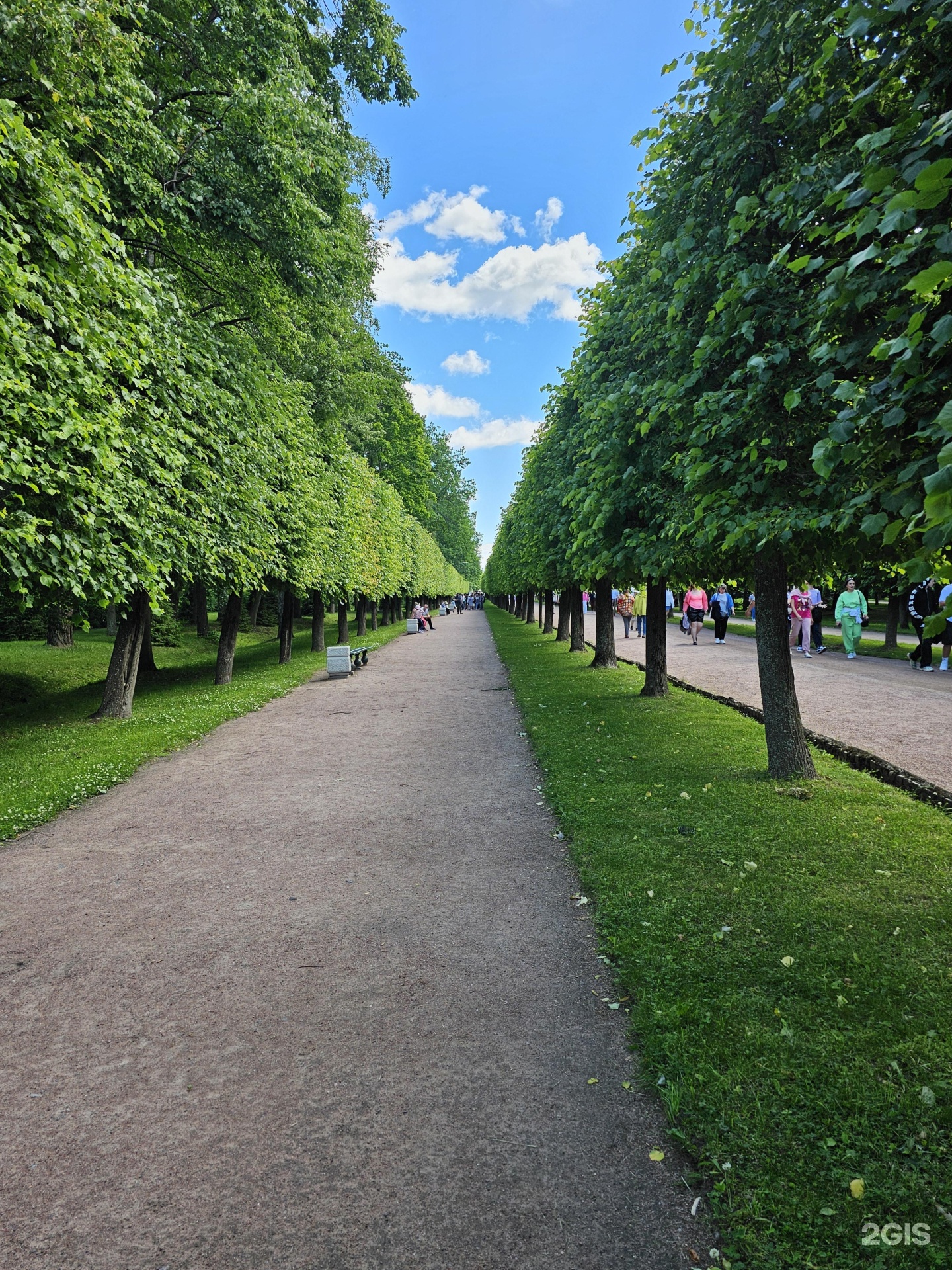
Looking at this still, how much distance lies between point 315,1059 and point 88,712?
12.3m

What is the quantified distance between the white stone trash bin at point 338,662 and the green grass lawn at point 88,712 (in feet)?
2.92

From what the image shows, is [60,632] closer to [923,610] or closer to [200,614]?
[200,614]

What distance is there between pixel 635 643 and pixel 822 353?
2503 centimetres

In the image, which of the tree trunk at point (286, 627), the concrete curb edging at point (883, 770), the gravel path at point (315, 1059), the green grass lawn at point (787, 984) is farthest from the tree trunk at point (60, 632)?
the concrete curb edging at point (883, 770)

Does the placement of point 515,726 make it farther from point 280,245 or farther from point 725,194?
point 280,245

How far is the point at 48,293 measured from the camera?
7.24m

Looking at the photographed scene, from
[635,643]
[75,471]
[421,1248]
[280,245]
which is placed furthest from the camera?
[635,643]

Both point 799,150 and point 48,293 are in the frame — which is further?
point 48,293

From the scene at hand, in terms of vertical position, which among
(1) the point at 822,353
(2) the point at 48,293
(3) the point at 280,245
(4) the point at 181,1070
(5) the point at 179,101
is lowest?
(4) the point at 181,1070

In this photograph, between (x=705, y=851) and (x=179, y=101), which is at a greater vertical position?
(x=179, y=101)

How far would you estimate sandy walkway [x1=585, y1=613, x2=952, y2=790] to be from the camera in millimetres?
8875

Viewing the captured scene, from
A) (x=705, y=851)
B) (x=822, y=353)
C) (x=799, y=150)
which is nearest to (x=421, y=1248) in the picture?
(x=705, y=851)

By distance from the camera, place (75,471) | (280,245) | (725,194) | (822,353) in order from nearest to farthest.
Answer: (822,353)
(725,194)
(75,471)
(280,245)

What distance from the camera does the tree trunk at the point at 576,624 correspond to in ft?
75.4
